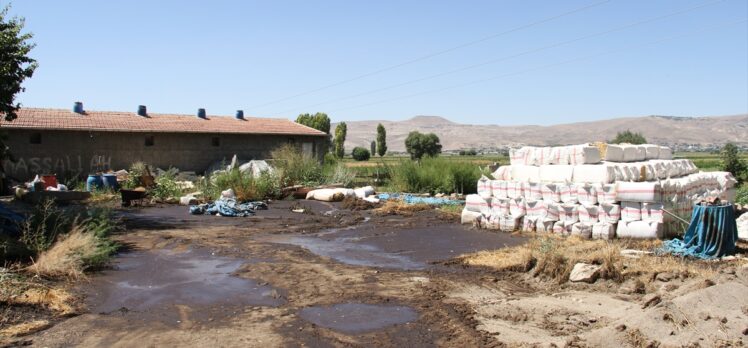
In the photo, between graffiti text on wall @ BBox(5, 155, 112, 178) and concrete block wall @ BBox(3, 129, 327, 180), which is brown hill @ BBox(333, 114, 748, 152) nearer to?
concrete block wall @ BBox(3, 129, 327, 180)

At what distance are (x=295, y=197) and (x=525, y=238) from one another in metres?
12.4

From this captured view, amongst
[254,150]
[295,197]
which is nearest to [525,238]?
[295,197]

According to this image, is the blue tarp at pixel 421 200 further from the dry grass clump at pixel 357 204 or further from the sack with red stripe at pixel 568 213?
the sack with red stripe at pixel 568 213

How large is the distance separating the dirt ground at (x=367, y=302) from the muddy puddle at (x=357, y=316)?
0.08ft

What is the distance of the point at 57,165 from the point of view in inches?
1078

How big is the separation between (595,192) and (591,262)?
4331 millimetres

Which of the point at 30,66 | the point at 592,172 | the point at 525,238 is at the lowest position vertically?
the point at 525,238

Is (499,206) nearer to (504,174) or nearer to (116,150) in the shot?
(504,174)

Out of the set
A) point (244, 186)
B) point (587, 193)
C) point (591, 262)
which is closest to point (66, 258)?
point (591, 262)

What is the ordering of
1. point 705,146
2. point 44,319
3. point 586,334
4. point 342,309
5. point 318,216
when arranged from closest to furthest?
point 586,334
point 44,319
point 342,309
point 318,216
point 705,146

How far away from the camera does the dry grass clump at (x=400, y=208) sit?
19094 mm

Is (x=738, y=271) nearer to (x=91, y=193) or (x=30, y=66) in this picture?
(x=30, y=66)

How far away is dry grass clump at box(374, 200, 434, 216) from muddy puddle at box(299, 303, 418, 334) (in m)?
11.0

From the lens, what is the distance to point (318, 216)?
18.5 metres
